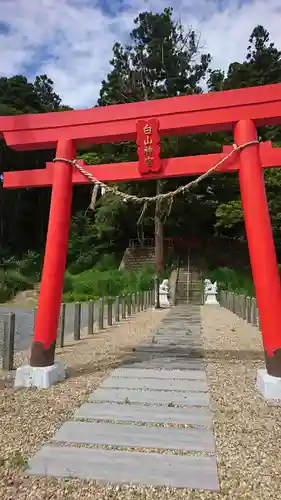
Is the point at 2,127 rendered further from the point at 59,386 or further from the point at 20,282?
the point at 20,282

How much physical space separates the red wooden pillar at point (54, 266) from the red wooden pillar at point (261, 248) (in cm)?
220

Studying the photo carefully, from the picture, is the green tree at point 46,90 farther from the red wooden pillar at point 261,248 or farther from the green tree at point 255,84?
the red wooden pillar at point 261,248

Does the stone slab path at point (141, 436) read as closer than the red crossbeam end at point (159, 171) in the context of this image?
Yes

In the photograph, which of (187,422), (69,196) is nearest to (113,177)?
(69,196)

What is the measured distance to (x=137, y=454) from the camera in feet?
8.90

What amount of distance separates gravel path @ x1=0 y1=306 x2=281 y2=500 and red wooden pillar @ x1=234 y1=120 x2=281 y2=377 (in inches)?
23.4

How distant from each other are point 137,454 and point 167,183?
22265mm

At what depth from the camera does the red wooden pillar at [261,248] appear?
4.26 metres

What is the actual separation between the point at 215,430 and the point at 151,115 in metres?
3.65

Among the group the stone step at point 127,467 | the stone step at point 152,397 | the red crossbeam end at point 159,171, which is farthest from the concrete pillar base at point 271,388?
the red crossbeam end at point 159,171

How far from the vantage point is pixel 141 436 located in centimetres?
304

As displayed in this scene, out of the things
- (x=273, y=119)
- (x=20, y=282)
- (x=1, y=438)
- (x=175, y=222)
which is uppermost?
(x=175, y=222)

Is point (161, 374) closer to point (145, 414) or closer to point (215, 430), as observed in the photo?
point (145, 414)

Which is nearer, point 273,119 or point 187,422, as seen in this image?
point 187,422
